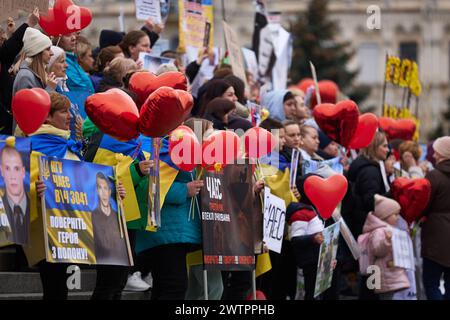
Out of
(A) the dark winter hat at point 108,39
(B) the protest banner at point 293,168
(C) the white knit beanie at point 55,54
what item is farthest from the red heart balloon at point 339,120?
(C) the white knit beanie at point 55,54

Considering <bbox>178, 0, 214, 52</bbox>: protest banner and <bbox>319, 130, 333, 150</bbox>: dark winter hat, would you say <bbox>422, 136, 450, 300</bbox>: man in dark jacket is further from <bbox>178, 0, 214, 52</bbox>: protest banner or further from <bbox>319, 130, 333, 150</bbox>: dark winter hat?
<bbox>178, 0, 214, 52</bbox>: protest banner

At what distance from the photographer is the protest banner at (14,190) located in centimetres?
870

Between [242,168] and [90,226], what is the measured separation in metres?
1.71

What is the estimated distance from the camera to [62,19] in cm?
1087

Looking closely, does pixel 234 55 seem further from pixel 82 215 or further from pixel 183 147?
pixel 82 215

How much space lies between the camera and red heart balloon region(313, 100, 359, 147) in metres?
12.9

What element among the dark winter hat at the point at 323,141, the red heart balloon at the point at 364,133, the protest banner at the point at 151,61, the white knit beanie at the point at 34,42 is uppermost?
the white knit beanie at the point at 34,42

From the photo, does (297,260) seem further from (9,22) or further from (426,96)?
(426,96)

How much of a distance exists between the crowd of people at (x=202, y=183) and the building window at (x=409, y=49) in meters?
56.3

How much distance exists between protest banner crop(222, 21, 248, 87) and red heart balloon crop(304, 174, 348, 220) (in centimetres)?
310

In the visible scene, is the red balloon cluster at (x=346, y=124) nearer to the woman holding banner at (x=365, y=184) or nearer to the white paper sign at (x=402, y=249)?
the woman holding banner at (x=365, y=184)

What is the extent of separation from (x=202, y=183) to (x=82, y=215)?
116 centimetres

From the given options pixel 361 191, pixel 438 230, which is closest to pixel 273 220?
pixel 361 191
